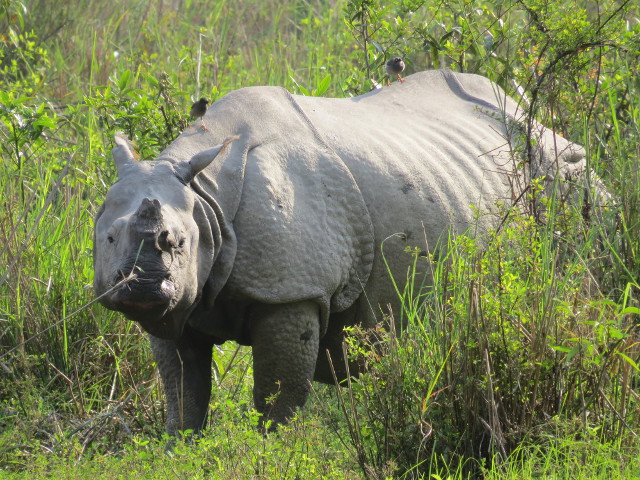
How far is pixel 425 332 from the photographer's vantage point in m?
4.32

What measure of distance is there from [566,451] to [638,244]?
66.0 inches

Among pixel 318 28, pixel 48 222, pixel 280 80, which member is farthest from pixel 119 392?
pixel 318 28

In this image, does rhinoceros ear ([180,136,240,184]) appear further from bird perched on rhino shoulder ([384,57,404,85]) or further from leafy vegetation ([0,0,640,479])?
bird perched on rhino shoulder ([384,57,404,85])

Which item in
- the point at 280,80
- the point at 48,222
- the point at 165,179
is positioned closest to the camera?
the point at 165,179

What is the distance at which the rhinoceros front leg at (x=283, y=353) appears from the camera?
4.67 metres

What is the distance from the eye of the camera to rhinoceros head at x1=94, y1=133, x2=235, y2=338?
4078mm

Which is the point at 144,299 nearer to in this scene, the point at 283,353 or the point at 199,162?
the point at 199,162

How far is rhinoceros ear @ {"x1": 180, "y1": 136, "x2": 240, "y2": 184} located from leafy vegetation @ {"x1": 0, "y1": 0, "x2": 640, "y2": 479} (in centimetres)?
55

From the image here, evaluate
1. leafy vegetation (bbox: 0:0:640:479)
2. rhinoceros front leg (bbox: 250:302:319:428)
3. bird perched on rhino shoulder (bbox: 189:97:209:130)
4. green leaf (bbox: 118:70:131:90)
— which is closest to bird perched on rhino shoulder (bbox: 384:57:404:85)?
leafy vegetation (bbox: 0:0:640:479)

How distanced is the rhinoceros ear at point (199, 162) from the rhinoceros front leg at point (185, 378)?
30.4 inches

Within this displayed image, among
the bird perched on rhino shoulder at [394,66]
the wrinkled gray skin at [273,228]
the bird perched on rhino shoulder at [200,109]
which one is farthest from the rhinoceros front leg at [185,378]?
the bird perched on rhino shoulder at [394,66]

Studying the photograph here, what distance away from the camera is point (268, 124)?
4.97 metres

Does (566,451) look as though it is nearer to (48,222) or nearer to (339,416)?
(339,416)

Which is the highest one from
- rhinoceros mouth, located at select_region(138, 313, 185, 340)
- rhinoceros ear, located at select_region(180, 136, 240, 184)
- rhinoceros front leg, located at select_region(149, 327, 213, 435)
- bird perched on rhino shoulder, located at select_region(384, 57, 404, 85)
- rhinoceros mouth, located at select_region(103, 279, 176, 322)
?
bird perched on rhino shoulder, located at select_region(384, 57, 404, 85)
